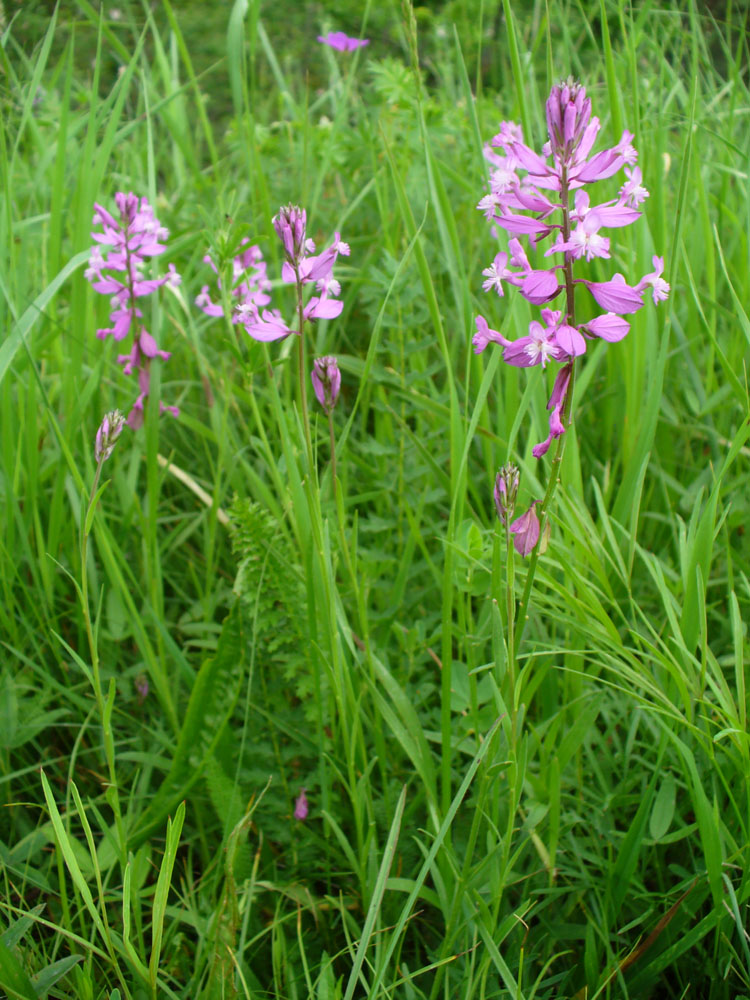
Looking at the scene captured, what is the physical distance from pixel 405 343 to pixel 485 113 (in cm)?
142

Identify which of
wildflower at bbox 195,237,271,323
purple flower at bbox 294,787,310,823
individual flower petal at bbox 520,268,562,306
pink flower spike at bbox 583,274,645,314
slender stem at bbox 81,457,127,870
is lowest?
purple flower at bbox 294,787,310,823

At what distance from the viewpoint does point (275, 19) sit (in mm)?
10281

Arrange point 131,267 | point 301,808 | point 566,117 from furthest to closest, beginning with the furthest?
point 131,267 → point 301,808 → point 566,117

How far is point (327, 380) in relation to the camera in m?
1.18

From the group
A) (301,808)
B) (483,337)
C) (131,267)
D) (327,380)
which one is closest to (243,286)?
(131,267)

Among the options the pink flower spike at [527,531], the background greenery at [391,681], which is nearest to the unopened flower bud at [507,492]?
the pink flower spike at [527,531]

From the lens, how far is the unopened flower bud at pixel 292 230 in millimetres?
1076

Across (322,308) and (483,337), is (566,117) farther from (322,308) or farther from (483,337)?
(322,308)

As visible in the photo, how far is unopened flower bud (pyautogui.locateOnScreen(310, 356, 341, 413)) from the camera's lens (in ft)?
3.86

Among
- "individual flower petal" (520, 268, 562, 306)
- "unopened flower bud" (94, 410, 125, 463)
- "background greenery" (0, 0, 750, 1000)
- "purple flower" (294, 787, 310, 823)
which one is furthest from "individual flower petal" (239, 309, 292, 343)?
"purple flower" (294, 787, 310, 823)

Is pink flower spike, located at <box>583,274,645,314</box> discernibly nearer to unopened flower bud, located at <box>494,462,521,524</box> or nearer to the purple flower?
unopened flower bud, located at <box>494,462,521,524</box>

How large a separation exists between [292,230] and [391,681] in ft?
2.39

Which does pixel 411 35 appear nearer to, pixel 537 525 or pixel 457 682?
pixel 537 525

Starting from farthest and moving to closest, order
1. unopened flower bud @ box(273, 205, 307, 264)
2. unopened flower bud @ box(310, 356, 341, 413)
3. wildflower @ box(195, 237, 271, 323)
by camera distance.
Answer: wildflower @ box(195, 237, 271, 323), unopened flower bud @ box(310, 356, 341, 413), unopened flower bud @ box(273, 205, 307, 264)
